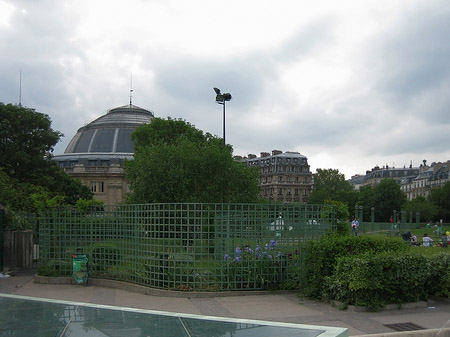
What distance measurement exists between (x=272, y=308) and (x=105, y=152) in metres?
95.6

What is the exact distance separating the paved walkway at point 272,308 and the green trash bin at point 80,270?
0.39 metres

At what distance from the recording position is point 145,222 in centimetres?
1357

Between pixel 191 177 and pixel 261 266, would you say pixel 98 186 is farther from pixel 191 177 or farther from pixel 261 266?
pixel 261 266

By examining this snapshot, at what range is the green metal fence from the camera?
1280 centimetres

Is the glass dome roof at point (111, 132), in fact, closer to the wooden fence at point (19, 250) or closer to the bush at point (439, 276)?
the wooden fence at point (19, 250)

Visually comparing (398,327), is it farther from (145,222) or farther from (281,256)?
(145,222)

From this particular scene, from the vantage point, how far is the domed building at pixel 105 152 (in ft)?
315

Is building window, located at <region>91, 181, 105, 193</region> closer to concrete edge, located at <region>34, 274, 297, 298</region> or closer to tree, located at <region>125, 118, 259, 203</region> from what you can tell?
tree, located at <region>125, 118, 259, 203</region>

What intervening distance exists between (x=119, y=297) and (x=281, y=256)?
4.61 metres

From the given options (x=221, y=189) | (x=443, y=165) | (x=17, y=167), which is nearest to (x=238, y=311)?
(x=221, y=189)

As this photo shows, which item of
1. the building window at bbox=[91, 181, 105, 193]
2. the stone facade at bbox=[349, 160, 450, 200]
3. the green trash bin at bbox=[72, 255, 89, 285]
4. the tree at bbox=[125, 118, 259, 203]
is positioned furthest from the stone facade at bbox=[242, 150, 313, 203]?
the green trash bin at bbox=[72, 255, 89, 285]

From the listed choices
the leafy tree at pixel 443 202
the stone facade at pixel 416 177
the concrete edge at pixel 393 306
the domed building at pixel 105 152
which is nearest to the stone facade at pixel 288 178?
the stone facade at pixel 416 177

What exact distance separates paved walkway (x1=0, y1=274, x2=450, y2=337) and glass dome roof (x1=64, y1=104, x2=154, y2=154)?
91.3 m

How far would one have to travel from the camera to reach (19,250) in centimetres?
1852
